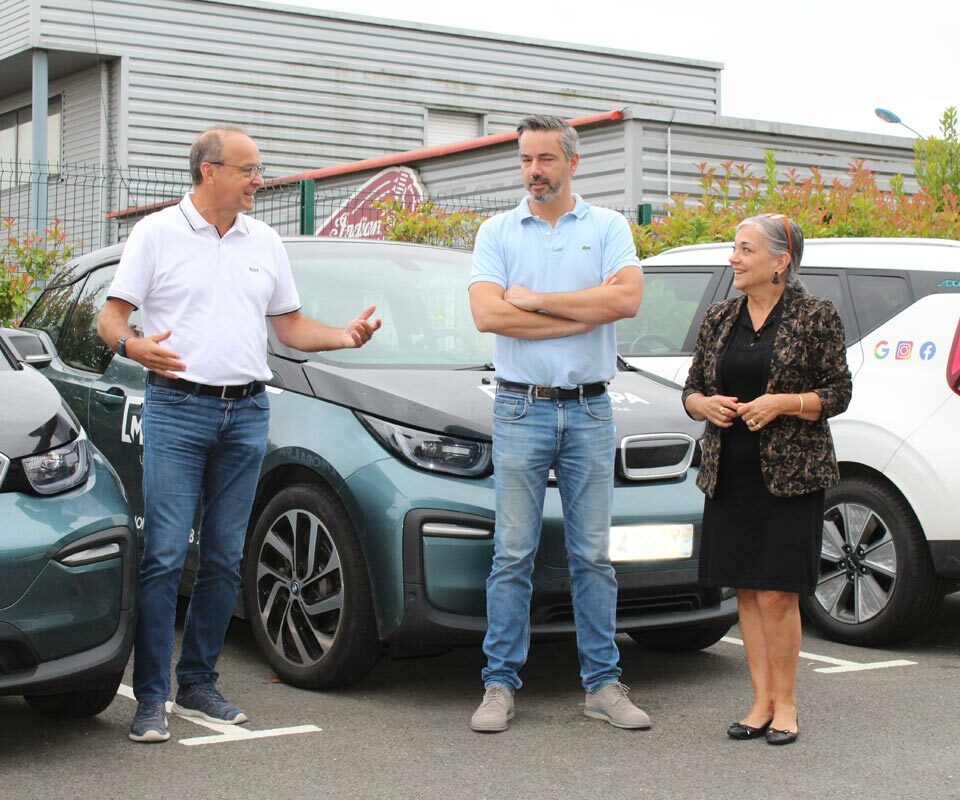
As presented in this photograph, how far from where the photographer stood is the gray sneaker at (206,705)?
468 cm

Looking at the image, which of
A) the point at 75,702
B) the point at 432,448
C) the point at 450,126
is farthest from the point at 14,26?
the point at 75,702

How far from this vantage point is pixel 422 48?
23.2 meters

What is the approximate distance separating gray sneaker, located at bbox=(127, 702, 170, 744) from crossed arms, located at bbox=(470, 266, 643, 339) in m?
1.61

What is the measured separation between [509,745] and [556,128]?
2016 millimetres

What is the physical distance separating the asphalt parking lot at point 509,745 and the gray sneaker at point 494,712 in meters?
0.04

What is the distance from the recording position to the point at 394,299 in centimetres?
580

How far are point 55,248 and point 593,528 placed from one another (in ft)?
21.9

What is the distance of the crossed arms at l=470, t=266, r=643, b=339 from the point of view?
4.67m

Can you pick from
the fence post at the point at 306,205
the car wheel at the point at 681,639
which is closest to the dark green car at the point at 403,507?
the car wheel at the point at 681,639

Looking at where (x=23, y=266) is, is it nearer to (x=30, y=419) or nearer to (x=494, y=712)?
(x=30, y=419)

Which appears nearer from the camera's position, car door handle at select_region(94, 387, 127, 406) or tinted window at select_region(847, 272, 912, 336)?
car door handle at select_region(94, 387, 127, 406)

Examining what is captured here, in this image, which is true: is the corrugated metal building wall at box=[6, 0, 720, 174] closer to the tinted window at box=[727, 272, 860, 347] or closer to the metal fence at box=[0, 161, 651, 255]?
the metal fence at box=[0, 161, 651, 255]

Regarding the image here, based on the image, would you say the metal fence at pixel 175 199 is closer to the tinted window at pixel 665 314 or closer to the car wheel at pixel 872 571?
the tinted window at pixel 665 314

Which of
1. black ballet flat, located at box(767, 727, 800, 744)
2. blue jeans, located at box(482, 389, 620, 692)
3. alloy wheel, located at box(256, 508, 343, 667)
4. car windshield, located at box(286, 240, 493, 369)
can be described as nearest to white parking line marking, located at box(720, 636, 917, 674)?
black ballet flat, located at box(767, 727, 800, 744)
